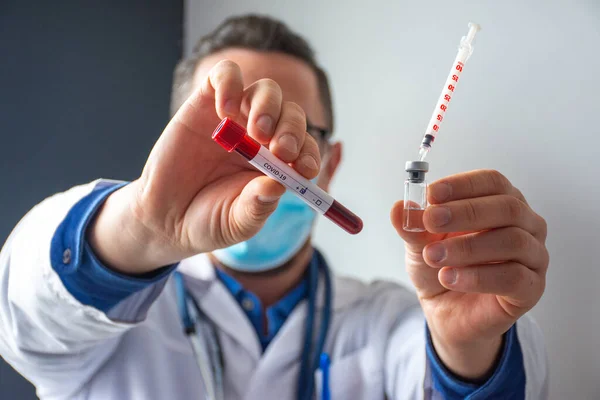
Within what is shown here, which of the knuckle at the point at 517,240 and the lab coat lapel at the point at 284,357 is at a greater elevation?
the knuckle at the point at 517,240

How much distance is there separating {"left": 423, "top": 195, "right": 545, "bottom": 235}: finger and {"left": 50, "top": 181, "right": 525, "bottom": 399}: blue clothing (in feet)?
0.74

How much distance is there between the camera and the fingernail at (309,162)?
0.54 meters

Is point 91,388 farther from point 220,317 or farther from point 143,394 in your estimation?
point 220,317

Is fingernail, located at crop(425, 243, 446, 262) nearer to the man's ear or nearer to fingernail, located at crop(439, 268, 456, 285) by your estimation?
fingernail, located at crop(439, 268, 456, 285)

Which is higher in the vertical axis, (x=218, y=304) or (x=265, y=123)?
(x=265, y=123)

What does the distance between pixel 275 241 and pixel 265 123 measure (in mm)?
381

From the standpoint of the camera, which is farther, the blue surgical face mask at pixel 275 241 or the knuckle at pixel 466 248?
the blue surgical face mask at pixel 275 241

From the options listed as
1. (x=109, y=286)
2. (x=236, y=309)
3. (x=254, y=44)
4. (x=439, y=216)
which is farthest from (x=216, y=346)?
(x=254, y=44)

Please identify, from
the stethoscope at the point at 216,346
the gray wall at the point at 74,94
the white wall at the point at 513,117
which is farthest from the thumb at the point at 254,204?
the gray wall at the point at 74,94

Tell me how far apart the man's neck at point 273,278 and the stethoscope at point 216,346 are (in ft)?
0.24

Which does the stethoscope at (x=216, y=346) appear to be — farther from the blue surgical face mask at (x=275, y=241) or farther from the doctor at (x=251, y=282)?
the blue surgical face mask at (x=275, y=241)

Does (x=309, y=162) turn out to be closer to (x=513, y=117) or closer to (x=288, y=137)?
(x=288, y=137)

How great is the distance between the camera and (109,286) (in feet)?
2.20

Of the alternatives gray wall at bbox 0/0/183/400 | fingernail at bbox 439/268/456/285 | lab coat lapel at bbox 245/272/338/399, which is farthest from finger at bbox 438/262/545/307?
gray wall at bbox 0/0/183/400
